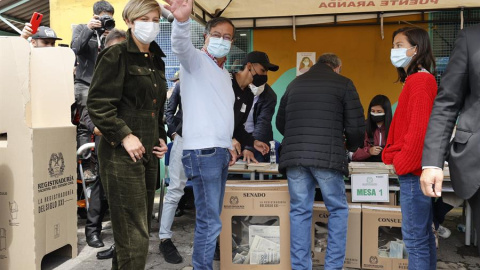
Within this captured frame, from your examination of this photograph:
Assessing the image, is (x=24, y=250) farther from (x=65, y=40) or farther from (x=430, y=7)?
(x=65, y=40)

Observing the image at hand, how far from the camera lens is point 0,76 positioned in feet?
8.46

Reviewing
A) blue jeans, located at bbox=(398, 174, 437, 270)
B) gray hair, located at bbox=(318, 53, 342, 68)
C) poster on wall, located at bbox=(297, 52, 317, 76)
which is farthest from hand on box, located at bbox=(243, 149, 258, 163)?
poster on wall, located at bbox=(297, 52, 317, 76)

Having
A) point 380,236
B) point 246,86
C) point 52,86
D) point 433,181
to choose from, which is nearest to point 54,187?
point 52,86

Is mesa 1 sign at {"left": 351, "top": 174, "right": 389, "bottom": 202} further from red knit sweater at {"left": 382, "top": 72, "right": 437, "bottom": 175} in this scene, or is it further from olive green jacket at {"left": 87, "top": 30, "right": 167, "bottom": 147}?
olive green jacket at {"left": 87, "top": 30, "right": 167, "bottom": 147}

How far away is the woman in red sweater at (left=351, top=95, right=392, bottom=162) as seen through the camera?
4.77 meters

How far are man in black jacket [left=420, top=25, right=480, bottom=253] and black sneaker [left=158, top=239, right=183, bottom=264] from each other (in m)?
2.52

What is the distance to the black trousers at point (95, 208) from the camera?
388cm

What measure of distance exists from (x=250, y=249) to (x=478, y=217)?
6.68 feet

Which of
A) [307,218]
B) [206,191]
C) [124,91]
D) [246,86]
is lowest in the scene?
[307,218]

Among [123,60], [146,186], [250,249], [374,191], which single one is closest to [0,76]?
[123,60]

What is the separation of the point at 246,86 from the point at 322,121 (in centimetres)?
74

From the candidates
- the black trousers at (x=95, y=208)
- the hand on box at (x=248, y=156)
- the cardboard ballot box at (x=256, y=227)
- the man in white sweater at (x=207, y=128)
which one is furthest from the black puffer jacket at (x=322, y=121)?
the black trousers at (x=95, y=208)

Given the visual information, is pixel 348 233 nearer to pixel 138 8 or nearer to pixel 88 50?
pixel 138 8

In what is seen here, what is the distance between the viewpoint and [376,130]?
4.88m
